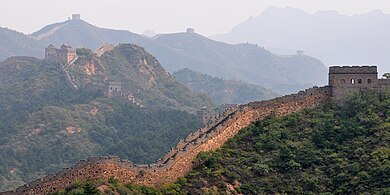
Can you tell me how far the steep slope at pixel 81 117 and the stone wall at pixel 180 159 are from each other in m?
43.5

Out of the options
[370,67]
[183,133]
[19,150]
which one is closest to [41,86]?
[19,150]

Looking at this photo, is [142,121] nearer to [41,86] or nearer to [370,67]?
[41,86]

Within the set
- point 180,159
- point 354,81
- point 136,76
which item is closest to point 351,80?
point 354,81

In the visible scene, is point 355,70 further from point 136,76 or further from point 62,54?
point 136,76

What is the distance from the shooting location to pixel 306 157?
4616 cm

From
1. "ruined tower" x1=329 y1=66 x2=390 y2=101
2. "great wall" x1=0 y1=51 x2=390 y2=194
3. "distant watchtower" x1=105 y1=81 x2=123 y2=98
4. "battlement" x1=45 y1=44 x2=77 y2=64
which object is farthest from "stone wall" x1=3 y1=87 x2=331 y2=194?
"battlement" x1=45 y1=44 x2=77 y2=64

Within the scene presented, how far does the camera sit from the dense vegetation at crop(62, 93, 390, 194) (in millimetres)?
43062

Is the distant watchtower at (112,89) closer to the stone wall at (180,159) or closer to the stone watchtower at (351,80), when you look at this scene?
the stone wall at (180,159)

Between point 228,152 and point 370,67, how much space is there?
453 inches

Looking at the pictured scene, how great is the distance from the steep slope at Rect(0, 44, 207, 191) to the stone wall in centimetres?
4347

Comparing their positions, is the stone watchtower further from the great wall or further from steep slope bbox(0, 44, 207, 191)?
steep slope bbox(0, 44, 207, 191)

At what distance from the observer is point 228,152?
47406mm

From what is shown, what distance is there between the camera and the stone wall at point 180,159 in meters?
40.7

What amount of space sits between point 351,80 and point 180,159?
14.0 meters
